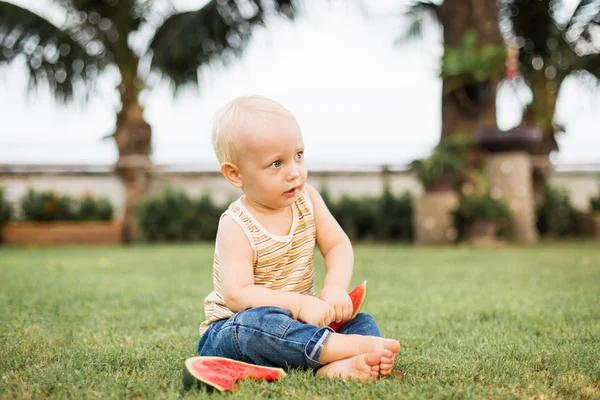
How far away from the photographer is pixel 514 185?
7.63 m

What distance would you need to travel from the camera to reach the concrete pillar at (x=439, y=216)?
7.63 m

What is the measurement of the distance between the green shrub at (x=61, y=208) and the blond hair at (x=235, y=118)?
28.8ft

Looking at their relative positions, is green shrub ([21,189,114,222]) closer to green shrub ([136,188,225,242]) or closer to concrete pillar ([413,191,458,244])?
green shrub ([136,188,225,242])

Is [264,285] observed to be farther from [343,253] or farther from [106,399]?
[106,399]

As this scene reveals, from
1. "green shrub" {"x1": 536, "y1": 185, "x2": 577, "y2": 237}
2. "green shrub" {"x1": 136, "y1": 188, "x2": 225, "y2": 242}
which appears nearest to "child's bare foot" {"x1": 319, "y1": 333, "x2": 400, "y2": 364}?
"green shrub" {"x1": 136, "y1": 188, "x2": 225, "y2": 242}

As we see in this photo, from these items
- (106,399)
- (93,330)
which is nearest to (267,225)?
(106,399)

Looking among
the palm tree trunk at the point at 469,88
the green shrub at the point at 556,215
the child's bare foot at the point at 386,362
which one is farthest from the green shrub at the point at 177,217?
the child's bare foot at the point at 386,362

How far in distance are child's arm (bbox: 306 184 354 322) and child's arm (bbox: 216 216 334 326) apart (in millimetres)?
44

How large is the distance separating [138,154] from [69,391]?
8829 millimetres

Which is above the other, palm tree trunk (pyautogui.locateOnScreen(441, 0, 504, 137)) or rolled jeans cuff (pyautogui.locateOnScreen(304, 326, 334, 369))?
palm tree trunk (pyautogui.locateOnScreen(441, 0, 504, 137))

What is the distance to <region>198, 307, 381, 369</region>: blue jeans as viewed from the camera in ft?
5.23

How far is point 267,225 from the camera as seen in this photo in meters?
1.78

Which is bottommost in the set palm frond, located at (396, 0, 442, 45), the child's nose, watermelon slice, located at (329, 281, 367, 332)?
watermelon slice, located at (329, 281, 367, 332)

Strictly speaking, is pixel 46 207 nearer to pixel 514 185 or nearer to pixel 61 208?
pixel 61 208
